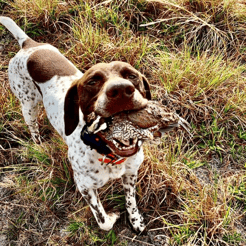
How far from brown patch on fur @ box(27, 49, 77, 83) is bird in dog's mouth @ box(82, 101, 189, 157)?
1052 millimetres

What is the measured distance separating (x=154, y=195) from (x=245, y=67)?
6.38 ft

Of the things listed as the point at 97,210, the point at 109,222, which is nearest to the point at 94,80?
the point at 97,210

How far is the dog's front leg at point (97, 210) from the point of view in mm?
2508

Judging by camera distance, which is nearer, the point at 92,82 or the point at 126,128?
the point at 126,128

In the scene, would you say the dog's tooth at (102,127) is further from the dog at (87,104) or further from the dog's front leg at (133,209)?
the dog's front leg at (133,209)

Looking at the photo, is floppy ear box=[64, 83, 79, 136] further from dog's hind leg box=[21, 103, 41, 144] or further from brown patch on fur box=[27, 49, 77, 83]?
dog's hind leg box=[21, 103, 41, 144]

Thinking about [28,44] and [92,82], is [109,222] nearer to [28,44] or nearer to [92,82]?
[92,82]

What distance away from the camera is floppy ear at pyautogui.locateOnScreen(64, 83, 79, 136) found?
2.22 m

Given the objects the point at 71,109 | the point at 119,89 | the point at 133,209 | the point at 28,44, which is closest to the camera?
the point at 119,89

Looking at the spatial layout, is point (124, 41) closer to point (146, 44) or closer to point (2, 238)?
point (146, 44)

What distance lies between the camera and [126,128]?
1773 millimetres

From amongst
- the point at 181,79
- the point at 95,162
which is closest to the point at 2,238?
the point at 95,162

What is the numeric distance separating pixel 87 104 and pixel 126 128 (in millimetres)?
372

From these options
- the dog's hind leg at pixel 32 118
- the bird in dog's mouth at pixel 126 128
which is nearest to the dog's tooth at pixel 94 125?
the bird in dog's mouth at pixel 126 128
